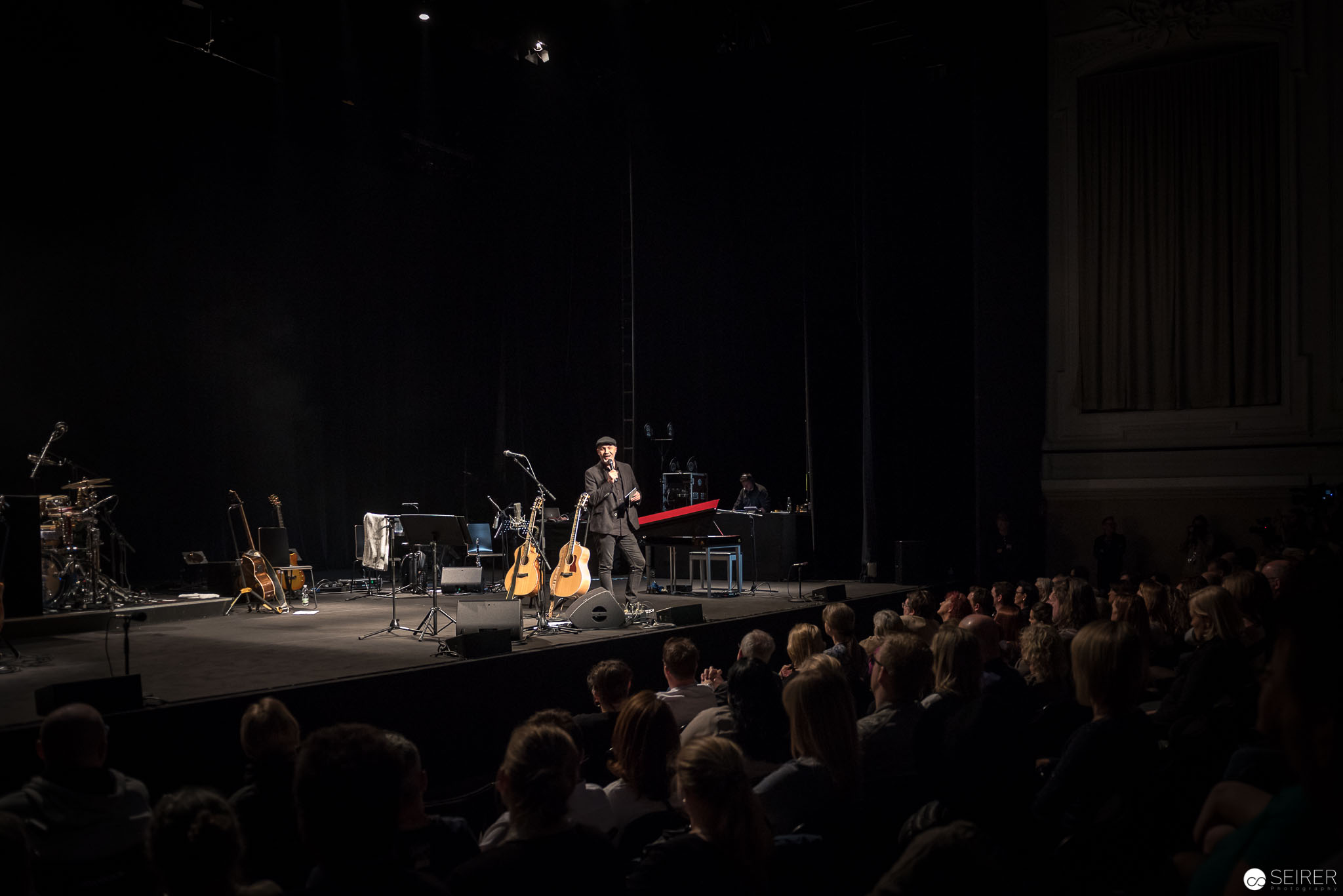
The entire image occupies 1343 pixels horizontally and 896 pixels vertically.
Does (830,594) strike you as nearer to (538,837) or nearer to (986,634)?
(986,634)

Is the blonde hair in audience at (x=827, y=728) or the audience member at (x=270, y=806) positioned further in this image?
the audience member at (x=270, y=806)

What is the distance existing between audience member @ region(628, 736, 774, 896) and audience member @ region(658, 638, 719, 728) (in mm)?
2038

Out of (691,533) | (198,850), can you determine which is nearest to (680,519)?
(691,533)

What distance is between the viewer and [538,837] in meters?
2.12

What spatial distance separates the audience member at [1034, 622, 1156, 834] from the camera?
2766 mm

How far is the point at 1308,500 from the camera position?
26.9ft

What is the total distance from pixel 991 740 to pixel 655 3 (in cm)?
1029

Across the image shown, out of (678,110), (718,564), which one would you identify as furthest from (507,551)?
(678,110)

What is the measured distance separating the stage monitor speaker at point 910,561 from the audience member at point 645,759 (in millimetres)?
8231

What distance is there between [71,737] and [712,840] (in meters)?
1.93

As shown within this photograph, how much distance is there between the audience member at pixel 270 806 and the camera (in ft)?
9.97

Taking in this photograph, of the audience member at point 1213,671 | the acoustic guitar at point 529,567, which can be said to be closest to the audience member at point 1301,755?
the audience member at point 1213,671

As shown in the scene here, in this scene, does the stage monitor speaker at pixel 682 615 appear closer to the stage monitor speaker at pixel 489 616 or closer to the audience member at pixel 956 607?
the stage monitor speaker at pixel 489 616

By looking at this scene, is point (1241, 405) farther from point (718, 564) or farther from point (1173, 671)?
point (1173, 671)
